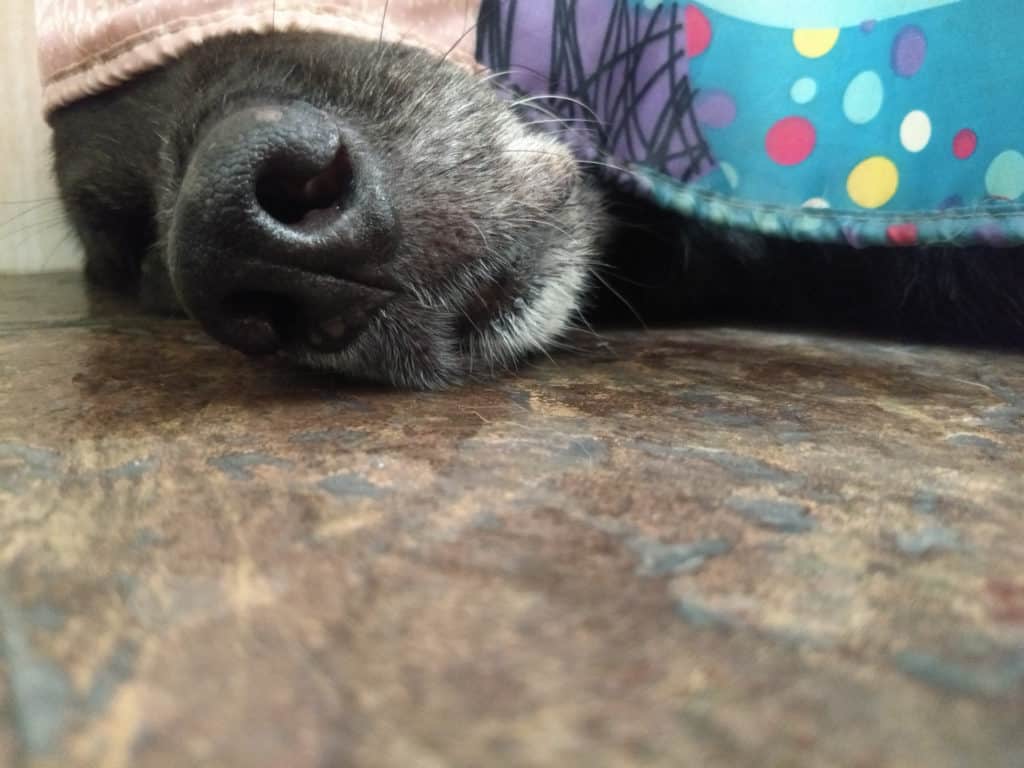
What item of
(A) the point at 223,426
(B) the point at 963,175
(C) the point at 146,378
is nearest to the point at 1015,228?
(B) the point at 963,175

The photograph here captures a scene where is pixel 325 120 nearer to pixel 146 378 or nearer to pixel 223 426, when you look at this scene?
pixel 223 426

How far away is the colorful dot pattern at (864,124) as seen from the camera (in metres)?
0.93

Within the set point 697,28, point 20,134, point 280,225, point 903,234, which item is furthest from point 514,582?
point 20,134

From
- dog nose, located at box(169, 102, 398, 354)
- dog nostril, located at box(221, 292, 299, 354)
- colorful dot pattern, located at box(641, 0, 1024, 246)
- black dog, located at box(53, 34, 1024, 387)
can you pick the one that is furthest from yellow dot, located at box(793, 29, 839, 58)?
dog nostril, located at box(221, 292, 299, 354)

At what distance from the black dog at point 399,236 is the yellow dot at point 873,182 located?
0.14 m

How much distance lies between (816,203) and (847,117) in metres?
0.10

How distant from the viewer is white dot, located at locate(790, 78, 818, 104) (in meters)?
1.03

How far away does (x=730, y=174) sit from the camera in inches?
41.1

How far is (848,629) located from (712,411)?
40cm

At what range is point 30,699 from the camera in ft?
1.15

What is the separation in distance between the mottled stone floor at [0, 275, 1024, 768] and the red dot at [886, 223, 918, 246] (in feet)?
0.71

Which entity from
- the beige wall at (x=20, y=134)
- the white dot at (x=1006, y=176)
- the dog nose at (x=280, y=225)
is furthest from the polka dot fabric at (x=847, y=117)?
the beige wall at (x=20, y=134)

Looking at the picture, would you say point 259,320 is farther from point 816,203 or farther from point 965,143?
point 965,143

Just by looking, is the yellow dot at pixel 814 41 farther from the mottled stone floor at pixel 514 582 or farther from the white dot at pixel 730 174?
the mottled stone floor at pixel 514 582
